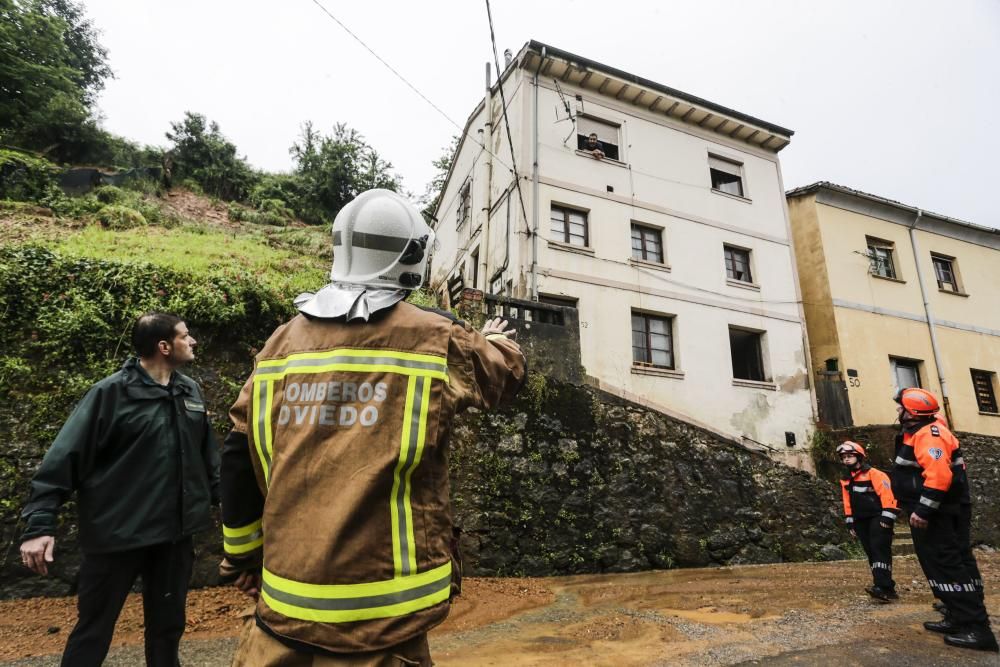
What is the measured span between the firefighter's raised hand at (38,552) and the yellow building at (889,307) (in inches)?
566

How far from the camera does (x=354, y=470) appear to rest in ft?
3.93

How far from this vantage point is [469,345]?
4.67 ft

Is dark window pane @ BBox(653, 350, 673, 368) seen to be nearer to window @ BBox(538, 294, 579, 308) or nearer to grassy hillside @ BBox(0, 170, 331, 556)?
window @ BBox(538, 294, 579, 308)

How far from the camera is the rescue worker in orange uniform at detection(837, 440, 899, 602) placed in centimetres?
527

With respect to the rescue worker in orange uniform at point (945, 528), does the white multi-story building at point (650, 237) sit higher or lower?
higher

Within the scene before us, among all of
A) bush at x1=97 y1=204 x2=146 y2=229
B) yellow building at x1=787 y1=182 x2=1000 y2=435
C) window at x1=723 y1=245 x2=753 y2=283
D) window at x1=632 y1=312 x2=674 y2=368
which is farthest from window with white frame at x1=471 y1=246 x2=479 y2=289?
yellow building at x1=787 y1=182 x2=1000 y2=435

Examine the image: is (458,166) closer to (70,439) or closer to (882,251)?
(882,251)

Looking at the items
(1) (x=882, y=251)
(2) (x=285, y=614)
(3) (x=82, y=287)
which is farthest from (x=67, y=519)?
(1) (x=882, y=251)

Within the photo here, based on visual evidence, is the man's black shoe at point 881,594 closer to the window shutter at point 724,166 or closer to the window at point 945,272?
the window shutter at point 724,166

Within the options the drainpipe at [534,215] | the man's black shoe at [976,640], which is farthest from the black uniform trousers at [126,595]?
the drainpipe at [534,215]

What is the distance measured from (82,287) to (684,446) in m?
9.17

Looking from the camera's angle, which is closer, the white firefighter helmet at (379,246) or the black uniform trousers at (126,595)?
the white firefighter helmet at (379,246)

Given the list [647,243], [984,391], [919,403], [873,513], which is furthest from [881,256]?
[919,403]

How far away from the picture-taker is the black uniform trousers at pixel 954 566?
3740mm
